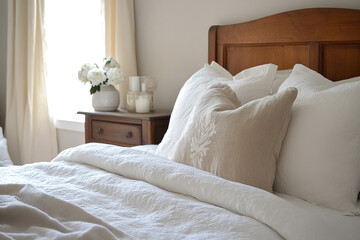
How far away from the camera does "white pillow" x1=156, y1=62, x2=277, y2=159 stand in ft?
6.70

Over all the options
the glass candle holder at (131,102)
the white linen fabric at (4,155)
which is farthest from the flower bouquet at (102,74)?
the white linen fabric at (4,155)

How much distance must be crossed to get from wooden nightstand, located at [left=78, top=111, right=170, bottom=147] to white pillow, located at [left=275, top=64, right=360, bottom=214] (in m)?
1.17

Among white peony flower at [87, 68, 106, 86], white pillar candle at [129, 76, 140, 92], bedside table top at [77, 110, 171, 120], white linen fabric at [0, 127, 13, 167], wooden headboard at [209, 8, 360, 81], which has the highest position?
wooden headboard at [209, 8, 360, 81]

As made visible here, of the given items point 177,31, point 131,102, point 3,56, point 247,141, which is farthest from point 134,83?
point 3,56

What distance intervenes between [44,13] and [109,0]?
649 millimetres

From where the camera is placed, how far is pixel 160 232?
124 cm

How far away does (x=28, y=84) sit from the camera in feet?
12.2

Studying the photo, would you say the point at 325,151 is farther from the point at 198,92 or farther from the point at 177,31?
the point at 177,31

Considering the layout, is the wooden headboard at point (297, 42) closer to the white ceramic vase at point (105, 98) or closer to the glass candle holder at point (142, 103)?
the glass candle holder at point (142, 103)

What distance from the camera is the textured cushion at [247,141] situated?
1.61 m

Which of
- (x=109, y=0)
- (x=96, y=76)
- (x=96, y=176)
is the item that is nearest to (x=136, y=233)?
(x=96, y=176)

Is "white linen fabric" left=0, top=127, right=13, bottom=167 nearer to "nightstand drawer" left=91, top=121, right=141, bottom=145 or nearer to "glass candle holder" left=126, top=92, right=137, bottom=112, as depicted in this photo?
"nightstand drawer" left=91, top=121, right=141, bottom=145

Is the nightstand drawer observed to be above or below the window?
below

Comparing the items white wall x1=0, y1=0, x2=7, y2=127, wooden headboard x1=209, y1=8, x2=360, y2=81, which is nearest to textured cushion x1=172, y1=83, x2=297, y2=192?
wooden headboard x1=209, y1=8, x2=360, y2=81
